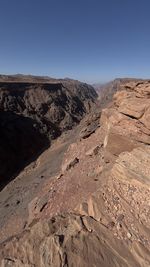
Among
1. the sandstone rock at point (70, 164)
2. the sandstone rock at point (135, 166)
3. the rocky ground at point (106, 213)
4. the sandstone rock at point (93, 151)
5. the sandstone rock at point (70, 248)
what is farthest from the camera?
the sandstone rock at point (70, 164)

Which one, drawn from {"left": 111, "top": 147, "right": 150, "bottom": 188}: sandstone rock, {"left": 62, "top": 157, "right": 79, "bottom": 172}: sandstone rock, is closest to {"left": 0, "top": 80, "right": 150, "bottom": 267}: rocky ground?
{"left": 111, "top": 147, "right": 150, "bottom": 188}: sandstone rock

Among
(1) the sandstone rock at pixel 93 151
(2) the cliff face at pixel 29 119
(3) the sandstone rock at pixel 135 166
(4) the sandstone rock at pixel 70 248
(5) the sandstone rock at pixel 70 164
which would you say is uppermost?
(3) the sandstone rock at pixel 135 166

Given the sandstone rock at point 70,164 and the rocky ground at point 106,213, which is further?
the sandstone rock at point 70,164

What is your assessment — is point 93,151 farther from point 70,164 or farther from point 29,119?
point 29,119

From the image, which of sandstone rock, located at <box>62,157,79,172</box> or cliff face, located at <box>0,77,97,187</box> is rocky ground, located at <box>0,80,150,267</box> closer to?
sandstone rock, located at <box>62,157,79,172</box>

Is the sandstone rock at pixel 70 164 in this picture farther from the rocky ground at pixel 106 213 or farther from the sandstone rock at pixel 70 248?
the sandstone rock at pixel 70 248

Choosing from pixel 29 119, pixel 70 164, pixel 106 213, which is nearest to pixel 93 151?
pixel 70 164

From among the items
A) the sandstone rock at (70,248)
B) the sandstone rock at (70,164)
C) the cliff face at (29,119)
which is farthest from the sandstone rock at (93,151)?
the cliff face at (29,119)

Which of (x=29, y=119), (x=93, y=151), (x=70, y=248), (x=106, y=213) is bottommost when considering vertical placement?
(x=29, y=119)
